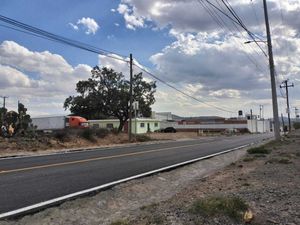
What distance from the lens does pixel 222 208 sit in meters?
6.39

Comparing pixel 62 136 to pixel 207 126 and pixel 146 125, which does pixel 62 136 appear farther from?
pixel 207 126

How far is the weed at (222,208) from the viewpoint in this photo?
622cm

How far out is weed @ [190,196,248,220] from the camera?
20.4 ft

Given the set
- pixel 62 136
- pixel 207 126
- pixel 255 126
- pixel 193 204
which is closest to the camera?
pixel 193 204

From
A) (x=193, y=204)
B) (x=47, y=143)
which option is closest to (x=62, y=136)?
(x=47, y=143)

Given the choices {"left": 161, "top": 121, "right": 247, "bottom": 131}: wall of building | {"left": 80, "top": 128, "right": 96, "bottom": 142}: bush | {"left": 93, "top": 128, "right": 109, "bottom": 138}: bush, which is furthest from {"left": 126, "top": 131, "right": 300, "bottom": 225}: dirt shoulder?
{"left": 161, "top": 121, "right": 247, "bottom": 131}: wall of building

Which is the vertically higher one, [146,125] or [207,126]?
[207,126]

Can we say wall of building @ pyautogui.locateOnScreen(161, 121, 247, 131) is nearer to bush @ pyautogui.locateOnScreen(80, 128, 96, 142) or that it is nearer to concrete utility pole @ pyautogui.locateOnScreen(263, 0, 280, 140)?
bush @ pyautogui.locateOnScreen(80, 128, 96, 142)

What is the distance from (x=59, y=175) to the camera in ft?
37.9

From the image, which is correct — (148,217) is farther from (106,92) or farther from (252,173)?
(106,92)

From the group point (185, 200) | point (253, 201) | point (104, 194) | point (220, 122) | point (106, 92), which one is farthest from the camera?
point (220, 122)

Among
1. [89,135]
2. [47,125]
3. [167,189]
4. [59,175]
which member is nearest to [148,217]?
[167,189]

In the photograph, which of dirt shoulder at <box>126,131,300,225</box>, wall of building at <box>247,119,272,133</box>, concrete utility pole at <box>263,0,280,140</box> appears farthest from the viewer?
wall of building at <box>247,119,272,133</box>

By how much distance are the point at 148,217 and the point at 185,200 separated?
1693mm
